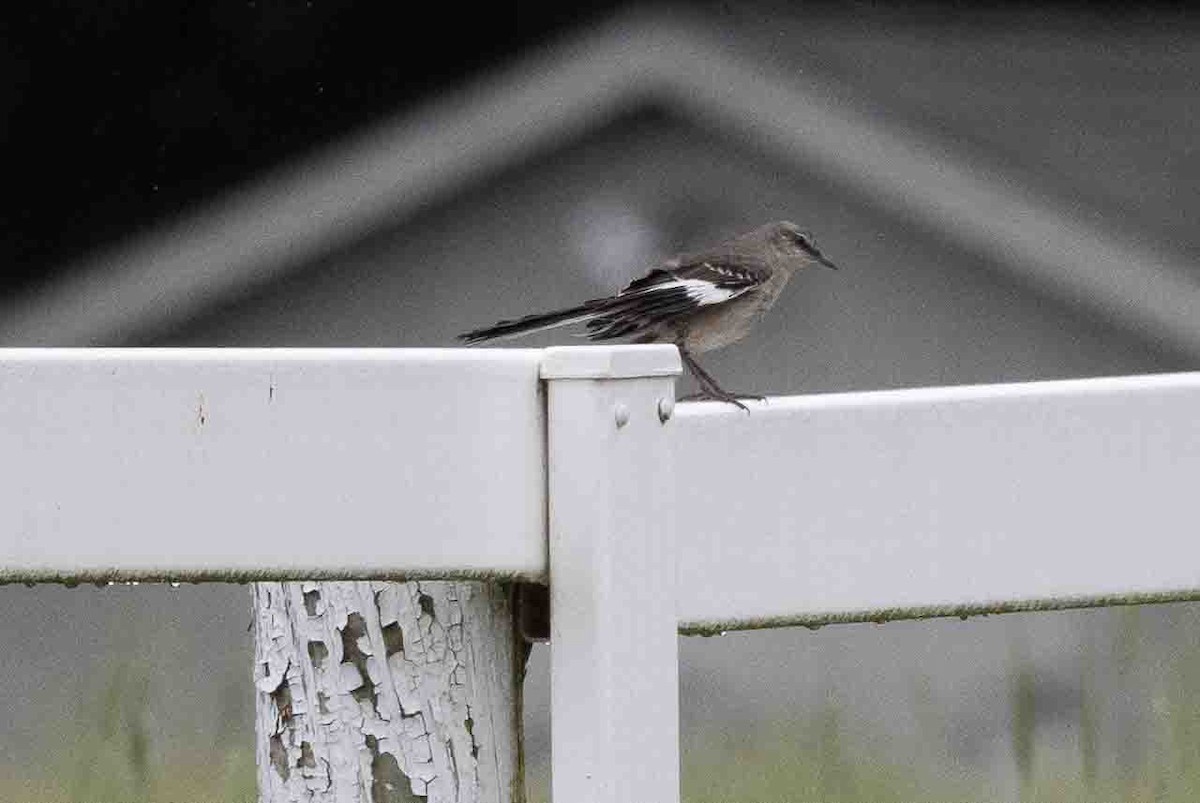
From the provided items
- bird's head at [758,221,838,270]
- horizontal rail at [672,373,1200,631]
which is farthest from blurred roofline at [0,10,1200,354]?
horizontal rail at [672,373,1200,631]

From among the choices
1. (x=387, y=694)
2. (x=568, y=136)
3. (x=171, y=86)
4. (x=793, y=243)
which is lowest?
(x=387, y=694)

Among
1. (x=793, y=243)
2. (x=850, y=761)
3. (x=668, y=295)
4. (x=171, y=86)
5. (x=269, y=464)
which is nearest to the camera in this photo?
(x=269, y=464)

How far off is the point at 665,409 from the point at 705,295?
3763 mm

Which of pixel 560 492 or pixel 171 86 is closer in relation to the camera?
pixel 560 492

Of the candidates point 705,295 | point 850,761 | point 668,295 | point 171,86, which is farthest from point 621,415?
point 171,86

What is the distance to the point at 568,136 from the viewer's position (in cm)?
713

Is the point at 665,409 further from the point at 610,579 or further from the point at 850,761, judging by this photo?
the point at 850,761

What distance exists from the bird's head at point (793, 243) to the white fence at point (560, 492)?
175 inches

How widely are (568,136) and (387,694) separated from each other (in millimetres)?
5724

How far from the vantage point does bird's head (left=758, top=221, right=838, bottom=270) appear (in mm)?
6098

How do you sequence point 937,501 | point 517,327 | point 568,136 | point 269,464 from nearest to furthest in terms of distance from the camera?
point 269,464
point 937,501
point 517,327
point 568,136

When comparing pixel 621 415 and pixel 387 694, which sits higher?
pixel 621 415

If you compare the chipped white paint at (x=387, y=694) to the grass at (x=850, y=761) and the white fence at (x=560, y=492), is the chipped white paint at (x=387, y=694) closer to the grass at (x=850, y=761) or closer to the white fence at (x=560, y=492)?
the white fence at (x=560, y=492)

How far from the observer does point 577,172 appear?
729cm
